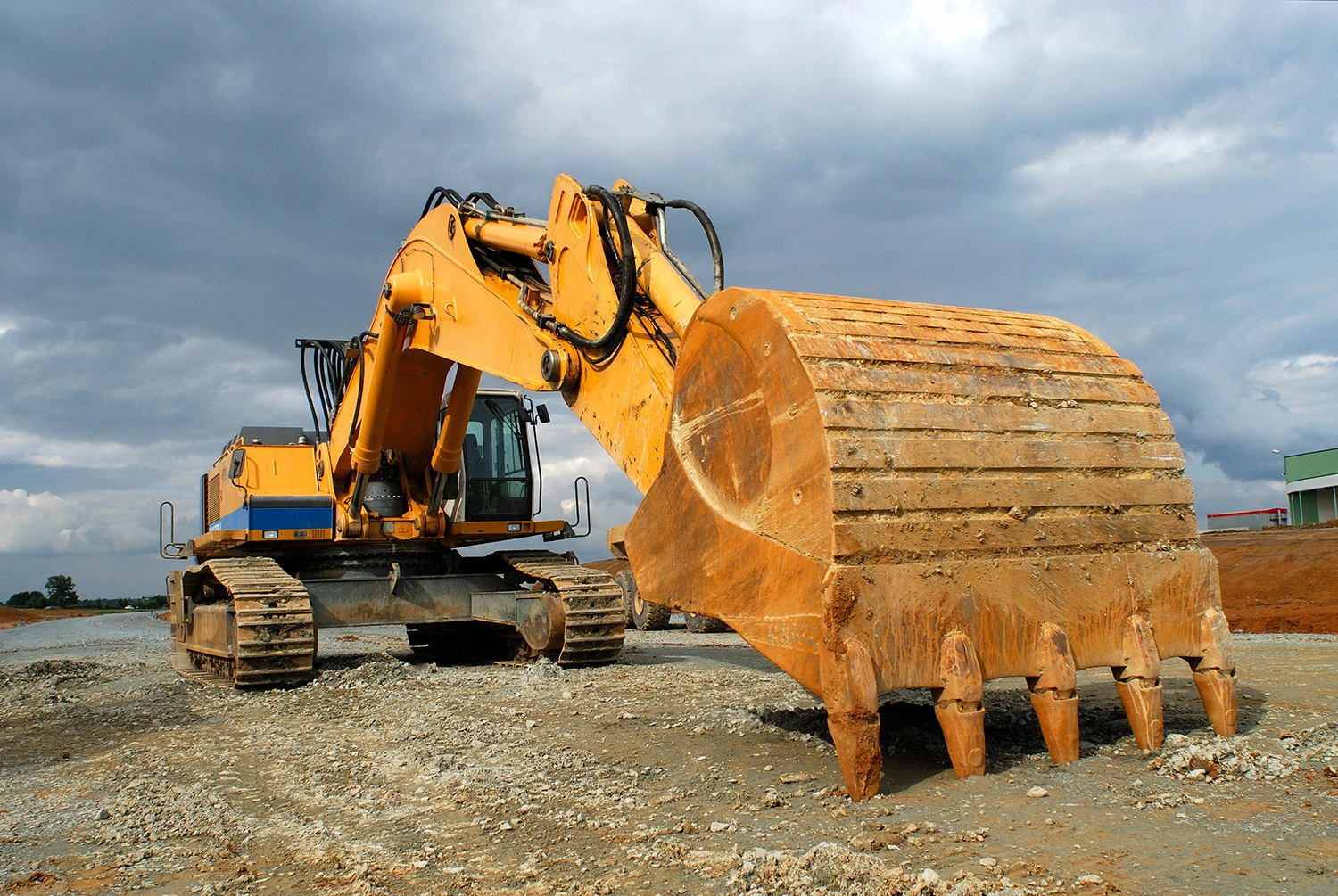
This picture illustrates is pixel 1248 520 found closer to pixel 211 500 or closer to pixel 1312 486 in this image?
pixel 1312 486

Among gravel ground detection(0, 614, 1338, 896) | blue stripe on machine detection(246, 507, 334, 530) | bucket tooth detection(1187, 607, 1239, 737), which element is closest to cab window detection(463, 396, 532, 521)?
blue stripe on machine detection(246, 507, 334, 530)

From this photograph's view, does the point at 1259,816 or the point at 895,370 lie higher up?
the point at 895,370

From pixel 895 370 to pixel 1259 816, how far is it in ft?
5.62

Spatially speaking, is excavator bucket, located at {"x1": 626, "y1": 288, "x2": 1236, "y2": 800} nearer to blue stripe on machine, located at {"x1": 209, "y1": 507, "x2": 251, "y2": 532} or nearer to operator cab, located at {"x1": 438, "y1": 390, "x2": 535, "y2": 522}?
operator cab, located at {"x1": 438, "y1": 390, "x2": 535, "y2": 522}

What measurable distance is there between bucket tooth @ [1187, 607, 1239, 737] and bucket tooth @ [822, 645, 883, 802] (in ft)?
4.63

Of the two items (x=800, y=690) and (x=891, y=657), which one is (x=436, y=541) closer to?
(x=800, y=690)

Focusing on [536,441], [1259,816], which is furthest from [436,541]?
[1259,816]

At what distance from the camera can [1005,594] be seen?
3414mm

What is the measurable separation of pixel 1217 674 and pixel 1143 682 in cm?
36

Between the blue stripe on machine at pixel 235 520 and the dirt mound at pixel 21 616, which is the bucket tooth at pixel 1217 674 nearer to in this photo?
the blue stripe on machine at pixel 235 520

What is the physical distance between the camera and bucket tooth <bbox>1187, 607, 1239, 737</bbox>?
3709 millimetres

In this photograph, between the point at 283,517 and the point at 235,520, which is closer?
the point at 283,517

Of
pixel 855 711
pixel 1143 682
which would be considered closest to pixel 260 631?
pixel 855 711

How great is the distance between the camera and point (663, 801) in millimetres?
3740
